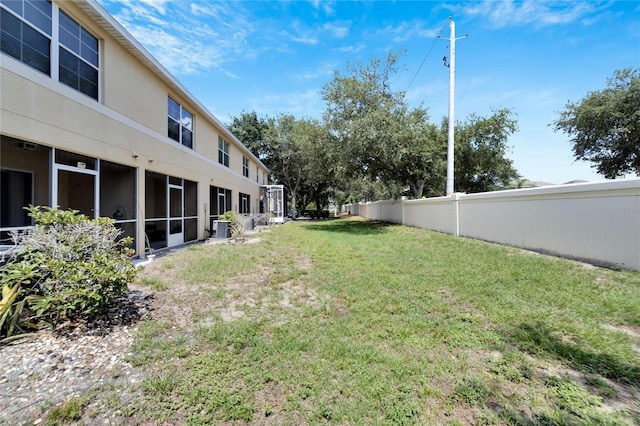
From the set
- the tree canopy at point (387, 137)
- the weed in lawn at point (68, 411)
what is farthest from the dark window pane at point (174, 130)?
the weed in lawn at point (68, 411)

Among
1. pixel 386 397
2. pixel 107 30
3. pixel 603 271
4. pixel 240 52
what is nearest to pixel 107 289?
pixel 386 397

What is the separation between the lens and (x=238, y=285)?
5.06 m

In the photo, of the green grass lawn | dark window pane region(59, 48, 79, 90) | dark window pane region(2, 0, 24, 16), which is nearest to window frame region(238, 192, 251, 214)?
dark window pane region(59, 48, 79, 90)

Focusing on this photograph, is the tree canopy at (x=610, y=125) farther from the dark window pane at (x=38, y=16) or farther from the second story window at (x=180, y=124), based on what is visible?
the dark window pane at (x=38, y=16)

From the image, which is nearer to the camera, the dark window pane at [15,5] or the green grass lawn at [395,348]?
the green grass lawn at [395,348]

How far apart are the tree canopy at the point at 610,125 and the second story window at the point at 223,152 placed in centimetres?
1828

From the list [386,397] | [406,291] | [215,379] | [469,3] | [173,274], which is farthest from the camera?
[469,3]

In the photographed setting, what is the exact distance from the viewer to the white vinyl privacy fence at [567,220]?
16.3 feet

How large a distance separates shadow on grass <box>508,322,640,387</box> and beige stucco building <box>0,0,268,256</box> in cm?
741

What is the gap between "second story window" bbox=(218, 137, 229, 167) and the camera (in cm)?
1384

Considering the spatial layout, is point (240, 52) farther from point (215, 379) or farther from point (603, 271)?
point (603, 271)

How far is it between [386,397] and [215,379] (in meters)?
1.48

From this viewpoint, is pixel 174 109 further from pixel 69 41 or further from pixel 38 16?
pixel 38 16

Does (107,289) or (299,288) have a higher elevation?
(107,289)
